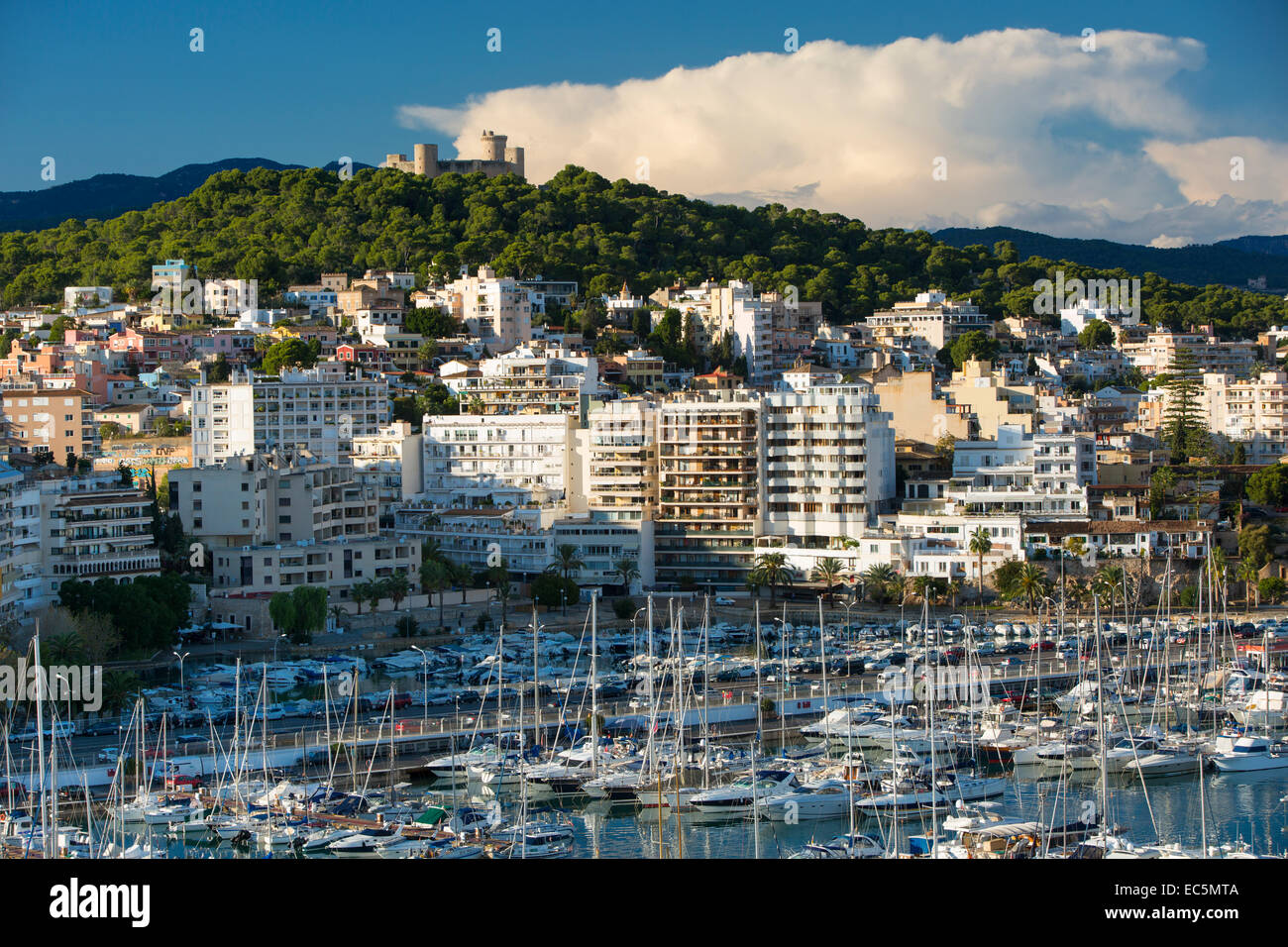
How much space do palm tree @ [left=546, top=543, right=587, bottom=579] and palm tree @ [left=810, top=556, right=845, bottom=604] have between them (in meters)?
3.04

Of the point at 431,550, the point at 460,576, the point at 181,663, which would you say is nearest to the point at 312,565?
the point at 460,576

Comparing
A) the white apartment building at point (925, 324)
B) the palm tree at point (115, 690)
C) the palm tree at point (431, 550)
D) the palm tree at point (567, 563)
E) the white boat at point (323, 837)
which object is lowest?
the white boat at point (323, 837)

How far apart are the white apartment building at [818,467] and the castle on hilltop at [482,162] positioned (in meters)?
25.1

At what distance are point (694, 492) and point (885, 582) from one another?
3092mm

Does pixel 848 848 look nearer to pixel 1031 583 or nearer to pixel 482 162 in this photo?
pixel 1031 583

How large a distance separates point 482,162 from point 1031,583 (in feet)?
100

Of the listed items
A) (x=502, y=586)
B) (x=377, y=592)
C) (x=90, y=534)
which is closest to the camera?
(x=90, y=534)

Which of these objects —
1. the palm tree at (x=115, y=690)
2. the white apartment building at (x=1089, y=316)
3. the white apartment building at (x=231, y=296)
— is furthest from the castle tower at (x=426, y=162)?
the palm tree at (x=115, y=690)

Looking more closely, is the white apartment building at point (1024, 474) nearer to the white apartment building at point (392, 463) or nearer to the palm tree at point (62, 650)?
the white apartment building at point (392, 463)

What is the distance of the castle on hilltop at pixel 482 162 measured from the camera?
46.8 m

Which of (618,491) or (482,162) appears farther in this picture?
(482,162)

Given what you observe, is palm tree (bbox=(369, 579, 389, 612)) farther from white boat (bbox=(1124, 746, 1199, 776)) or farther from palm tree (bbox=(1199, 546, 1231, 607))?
palm tree (bbox=(1199, 546, 1231, 607))

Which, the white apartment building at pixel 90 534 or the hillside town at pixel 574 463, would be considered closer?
the white apartment building at pixel 90 534

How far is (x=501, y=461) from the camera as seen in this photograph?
2561cm
